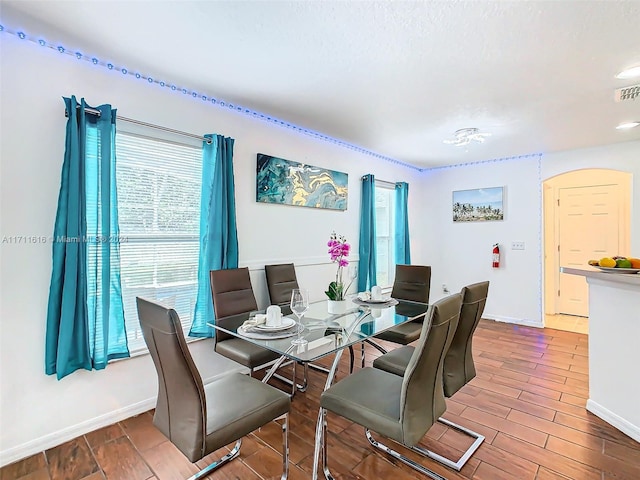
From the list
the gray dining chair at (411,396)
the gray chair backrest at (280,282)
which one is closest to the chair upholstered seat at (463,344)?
the gray dining chair at (411,396)

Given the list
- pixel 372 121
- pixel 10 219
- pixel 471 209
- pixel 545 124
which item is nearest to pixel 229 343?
pixel 10 219

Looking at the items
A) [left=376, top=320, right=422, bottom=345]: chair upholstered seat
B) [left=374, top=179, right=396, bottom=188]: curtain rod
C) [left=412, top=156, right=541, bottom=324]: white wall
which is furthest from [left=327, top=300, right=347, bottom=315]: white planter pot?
[left=412, top=156, right=541, bottom=324]: white wall

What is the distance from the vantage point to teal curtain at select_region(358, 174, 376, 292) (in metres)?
4.38

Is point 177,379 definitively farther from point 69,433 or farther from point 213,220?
point 213,220

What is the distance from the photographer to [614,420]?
2291mm

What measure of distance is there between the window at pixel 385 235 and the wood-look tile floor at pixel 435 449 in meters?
2.42

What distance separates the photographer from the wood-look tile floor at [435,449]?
1848 millimetres

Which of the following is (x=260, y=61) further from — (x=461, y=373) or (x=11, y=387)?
(x=11, y=387)

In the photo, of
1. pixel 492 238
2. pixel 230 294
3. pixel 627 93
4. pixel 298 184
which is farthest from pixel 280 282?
pixel 492 238

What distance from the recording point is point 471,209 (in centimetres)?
538

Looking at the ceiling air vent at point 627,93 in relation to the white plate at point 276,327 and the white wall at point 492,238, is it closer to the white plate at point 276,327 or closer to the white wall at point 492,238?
the white wall at point 492,238

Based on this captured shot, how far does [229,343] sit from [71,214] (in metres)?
1.39

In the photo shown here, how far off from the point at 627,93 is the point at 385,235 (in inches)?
125

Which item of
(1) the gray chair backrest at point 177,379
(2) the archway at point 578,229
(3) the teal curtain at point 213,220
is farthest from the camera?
(2) the archway at point 578,229
